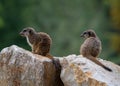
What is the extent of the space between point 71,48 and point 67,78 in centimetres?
2440

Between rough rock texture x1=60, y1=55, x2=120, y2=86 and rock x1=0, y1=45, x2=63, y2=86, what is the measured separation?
0.94 feet

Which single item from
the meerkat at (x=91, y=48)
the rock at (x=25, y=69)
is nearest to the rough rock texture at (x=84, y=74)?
the rock at (x=25, y=69)

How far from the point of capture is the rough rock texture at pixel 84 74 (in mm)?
16688

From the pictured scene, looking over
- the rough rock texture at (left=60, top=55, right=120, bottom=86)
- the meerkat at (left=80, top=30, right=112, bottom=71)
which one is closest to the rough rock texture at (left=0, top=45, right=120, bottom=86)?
the rough rock texture at (left=60, top=55, right=120, bottom=86)

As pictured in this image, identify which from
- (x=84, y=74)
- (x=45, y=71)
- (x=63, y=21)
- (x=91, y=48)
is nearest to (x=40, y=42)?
(x=91, y=48)

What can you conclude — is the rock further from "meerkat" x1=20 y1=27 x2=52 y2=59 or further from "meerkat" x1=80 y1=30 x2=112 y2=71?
"meerkat" x1=80 y1=30 x2=112 y2=71

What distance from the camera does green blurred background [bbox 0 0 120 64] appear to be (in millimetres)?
42469

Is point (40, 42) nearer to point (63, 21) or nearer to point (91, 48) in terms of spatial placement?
point (91, 48)

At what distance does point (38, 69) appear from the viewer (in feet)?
56.0

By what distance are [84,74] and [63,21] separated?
97.3ft

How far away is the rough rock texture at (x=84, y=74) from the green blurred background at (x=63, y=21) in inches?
879

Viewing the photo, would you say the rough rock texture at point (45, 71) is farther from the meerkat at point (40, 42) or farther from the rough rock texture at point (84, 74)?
the meerkat at point (40, 42)

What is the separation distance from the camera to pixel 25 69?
1725cm

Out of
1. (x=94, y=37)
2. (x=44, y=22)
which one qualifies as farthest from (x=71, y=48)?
(x=94, y=37)
